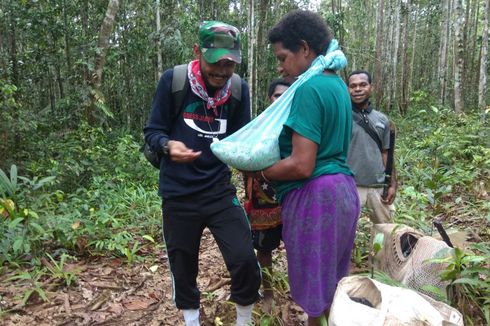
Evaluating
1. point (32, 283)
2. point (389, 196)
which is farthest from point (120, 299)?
point (389, 196)

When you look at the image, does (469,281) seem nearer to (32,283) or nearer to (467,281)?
(467,281)

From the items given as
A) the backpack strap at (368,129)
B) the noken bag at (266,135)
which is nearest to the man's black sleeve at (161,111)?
the noken bag at (266,135)

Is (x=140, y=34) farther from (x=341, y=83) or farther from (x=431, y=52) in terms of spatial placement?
(x=431, y=52)

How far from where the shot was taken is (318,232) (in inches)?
76.7

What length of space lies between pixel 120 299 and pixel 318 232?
2173mm

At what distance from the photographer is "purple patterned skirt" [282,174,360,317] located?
1938 mm

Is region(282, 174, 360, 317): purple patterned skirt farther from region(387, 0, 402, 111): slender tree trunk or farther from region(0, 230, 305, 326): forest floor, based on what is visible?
region(387, 0, 402, 111): slender tree trunk

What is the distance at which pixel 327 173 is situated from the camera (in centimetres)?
195

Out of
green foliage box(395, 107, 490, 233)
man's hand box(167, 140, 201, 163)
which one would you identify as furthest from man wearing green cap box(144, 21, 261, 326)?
green foliage box(395, 107, 490, 233)

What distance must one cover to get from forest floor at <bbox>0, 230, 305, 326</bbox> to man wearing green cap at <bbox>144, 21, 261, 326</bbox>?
0.68 metres

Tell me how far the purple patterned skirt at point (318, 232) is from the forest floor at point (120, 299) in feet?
3.03

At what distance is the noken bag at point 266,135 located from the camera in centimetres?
192

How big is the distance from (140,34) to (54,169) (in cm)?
693

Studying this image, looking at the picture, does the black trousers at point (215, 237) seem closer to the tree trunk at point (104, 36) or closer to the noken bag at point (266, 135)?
the noken bag at point (266, 135)
